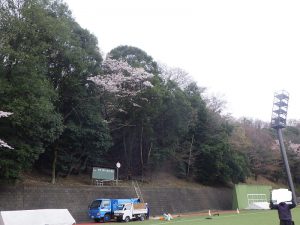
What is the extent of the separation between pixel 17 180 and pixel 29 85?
610 cm

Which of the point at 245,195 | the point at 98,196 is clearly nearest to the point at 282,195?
the point at 98,196

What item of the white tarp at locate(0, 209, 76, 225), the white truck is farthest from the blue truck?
the white tarp at locate(0, 209, 76, 225)

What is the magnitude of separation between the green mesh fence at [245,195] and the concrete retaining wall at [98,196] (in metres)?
1.61

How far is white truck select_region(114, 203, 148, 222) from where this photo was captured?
83.6 feet

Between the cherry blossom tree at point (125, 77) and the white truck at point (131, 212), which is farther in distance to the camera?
the cherry blossom tree at point (125, 77)

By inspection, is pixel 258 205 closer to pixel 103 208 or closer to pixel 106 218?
pixel 106 218

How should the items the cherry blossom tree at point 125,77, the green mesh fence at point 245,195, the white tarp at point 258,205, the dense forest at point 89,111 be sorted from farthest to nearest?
the white tarp at point 258,205 → the green mesh fence at point 245,195 → the cherry blossom tree at point 125,77 → the dense forest at point 89,111

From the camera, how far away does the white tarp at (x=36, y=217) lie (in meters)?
17.6

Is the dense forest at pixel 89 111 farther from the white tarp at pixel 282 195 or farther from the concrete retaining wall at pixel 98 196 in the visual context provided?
the white tarp at pixel 282 195

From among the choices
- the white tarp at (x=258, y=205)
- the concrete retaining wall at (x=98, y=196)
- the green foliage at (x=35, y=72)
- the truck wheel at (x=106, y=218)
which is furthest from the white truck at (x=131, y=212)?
the white tarp at (x=258, y=205)

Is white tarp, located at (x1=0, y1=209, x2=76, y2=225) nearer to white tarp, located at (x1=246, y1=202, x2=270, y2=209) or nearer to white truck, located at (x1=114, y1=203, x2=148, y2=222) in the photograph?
white truck, located at (x1=114, y1=203, x2=148, y2=222)

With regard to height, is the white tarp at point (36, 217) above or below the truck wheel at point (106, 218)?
above

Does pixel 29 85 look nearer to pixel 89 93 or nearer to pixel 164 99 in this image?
pixel 89 93

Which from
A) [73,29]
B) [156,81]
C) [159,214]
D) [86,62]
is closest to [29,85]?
[86,62]
